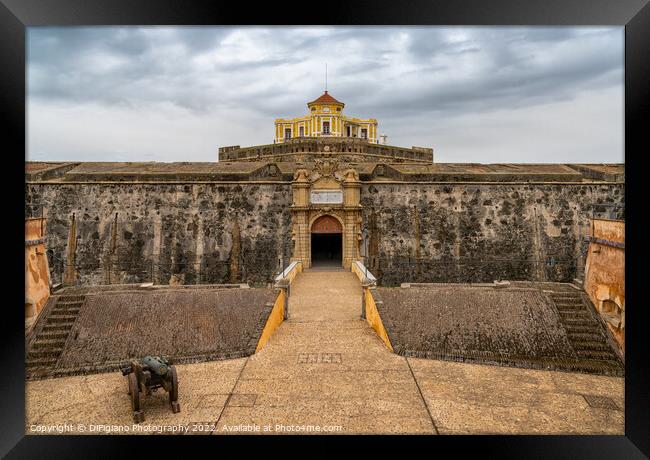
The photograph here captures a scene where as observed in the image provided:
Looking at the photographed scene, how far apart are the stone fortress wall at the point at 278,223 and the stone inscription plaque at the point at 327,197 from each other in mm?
1073

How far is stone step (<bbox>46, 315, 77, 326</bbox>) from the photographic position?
8.41 meters

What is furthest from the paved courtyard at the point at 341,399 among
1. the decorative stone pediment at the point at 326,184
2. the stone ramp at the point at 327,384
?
the decorative stone pediment at the point at 326,184

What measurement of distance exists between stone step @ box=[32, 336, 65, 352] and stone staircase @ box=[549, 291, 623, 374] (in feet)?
28.5

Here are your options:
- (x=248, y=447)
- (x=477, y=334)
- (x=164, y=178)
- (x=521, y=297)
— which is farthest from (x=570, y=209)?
(x=248, y=447)

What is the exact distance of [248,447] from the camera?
3701 mm

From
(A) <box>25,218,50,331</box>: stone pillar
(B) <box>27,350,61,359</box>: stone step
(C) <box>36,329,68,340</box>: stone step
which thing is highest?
(A) <box>25,218,50,331</box>: stone pillar

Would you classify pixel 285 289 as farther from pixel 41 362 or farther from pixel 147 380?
pixel 147 380

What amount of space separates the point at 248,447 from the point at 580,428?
12.3 feet

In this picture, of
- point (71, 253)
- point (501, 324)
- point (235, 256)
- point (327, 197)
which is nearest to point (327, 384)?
point (501, 324)

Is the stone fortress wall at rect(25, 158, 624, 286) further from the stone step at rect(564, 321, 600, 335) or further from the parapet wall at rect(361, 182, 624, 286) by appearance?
the stone step at rect(564, 321, 600, 335)

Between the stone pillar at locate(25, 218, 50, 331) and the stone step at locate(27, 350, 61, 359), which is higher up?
the stone pillar at locate(25, 218, 50, 331)

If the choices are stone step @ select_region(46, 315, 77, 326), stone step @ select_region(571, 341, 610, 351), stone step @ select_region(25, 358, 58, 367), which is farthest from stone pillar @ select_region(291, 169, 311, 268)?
stone step @ select_region(571, 341, 610, 351)

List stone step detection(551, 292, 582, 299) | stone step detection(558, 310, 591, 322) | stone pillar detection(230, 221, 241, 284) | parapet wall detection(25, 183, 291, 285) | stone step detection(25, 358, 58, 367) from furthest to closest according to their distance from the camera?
1. stone pillar detection(230, 221, 241, 284)
2. parapet wall detection(25, 183, 291, 285)
3. stone step detection(551, 292, 582, 299)
4. stone step detection(558, 310, 591, 322)
5. stone step detection(25, 358, 58, 367)

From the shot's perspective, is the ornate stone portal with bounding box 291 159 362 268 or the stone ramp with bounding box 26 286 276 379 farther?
the ornate stone portal with bounding box 291 159 362 268
